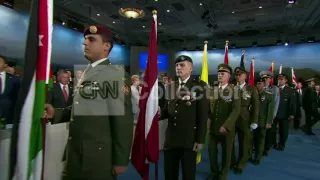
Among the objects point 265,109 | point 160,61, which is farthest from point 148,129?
point 160,61

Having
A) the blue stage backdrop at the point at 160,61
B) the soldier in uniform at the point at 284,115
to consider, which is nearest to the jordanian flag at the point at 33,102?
the soldier in uniform at the point at 284,115

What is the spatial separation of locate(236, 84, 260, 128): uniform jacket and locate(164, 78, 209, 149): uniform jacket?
1506 mm

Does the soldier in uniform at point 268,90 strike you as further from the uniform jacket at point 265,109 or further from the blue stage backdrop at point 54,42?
the blue stage backdrop at point 54,42

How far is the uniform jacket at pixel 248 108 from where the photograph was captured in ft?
10.7

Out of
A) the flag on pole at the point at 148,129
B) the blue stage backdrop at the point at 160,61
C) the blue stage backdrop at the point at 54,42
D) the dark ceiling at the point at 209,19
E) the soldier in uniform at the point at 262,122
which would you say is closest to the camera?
the flag on pole at the point at 148,129

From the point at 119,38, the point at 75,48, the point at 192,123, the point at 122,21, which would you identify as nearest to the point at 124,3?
the point at 122,21

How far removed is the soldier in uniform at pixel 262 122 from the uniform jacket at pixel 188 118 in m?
2.20

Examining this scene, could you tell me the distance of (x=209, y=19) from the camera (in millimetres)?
9102

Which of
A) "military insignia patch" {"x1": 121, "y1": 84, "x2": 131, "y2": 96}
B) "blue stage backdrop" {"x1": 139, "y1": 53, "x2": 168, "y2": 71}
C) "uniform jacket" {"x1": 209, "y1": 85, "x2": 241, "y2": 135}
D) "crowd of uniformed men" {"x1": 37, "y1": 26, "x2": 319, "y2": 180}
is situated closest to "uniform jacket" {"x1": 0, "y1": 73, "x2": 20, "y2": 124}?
"crowd of uniformed men" {"x1": 37, "y1": 26, "x2": 319, "y2": 180}

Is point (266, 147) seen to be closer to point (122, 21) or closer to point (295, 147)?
point (295, 147)

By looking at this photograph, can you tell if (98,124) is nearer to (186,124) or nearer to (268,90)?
(186,124)

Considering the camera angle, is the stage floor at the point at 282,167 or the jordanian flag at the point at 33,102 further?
the stage floor at the point at 282,167

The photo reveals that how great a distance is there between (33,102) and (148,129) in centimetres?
99

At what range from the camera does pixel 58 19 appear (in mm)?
7789
